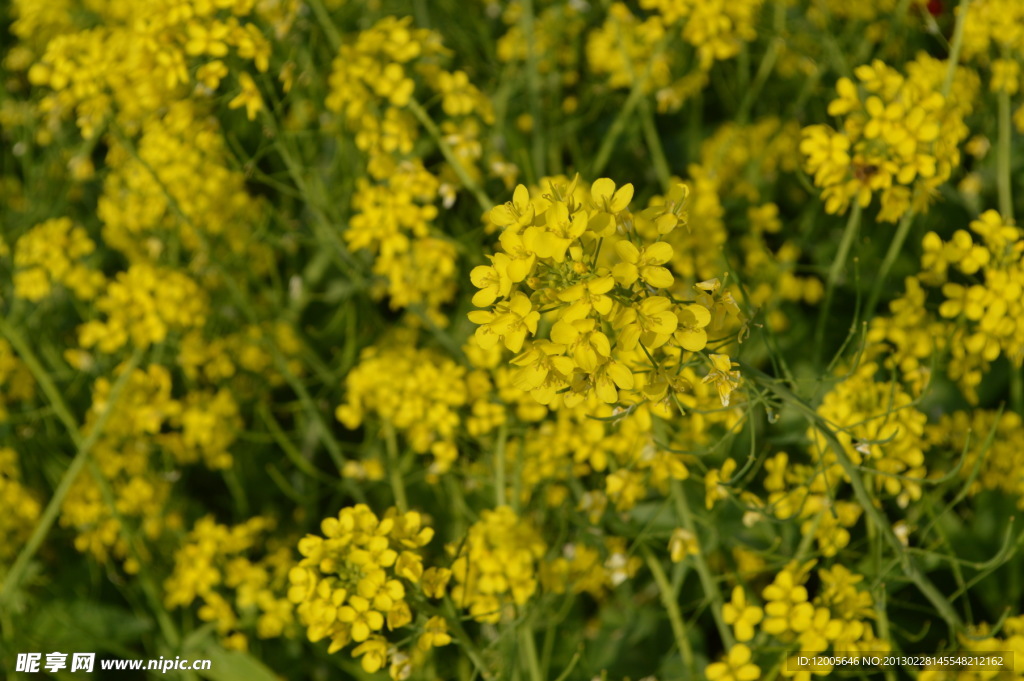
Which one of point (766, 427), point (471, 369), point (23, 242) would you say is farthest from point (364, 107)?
point (766, 427)

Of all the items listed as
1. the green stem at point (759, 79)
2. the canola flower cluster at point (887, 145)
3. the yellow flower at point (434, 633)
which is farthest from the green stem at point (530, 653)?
the green stem at point (759, 79)

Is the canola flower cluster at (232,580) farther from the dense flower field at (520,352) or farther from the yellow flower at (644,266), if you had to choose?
the yellow flower at (644,266)

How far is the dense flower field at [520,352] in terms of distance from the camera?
61.7 inches

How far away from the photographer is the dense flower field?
1.57 meters

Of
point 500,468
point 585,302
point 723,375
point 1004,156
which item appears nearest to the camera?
point 585,302

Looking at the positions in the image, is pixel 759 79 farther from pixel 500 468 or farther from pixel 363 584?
pixel 363 584

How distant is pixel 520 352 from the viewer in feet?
4.39

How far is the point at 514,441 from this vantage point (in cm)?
224

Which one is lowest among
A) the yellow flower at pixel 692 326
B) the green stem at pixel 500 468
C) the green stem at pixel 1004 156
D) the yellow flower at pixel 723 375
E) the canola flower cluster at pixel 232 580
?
the canola flower cluster at pixel 232 580

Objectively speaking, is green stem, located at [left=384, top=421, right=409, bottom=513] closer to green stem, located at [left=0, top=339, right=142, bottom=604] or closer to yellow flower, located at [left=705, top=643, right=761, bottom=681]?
green stem, located at [left=0, top=339, right=142, bottom=604]

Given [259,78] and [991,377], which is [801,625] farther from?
[259,78]

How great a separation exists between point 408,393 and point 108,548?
1.35 metres

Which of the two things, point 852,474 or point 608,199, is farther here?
point 852,474

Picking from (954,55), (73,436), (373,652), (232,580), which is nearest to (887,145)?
(954,55)
